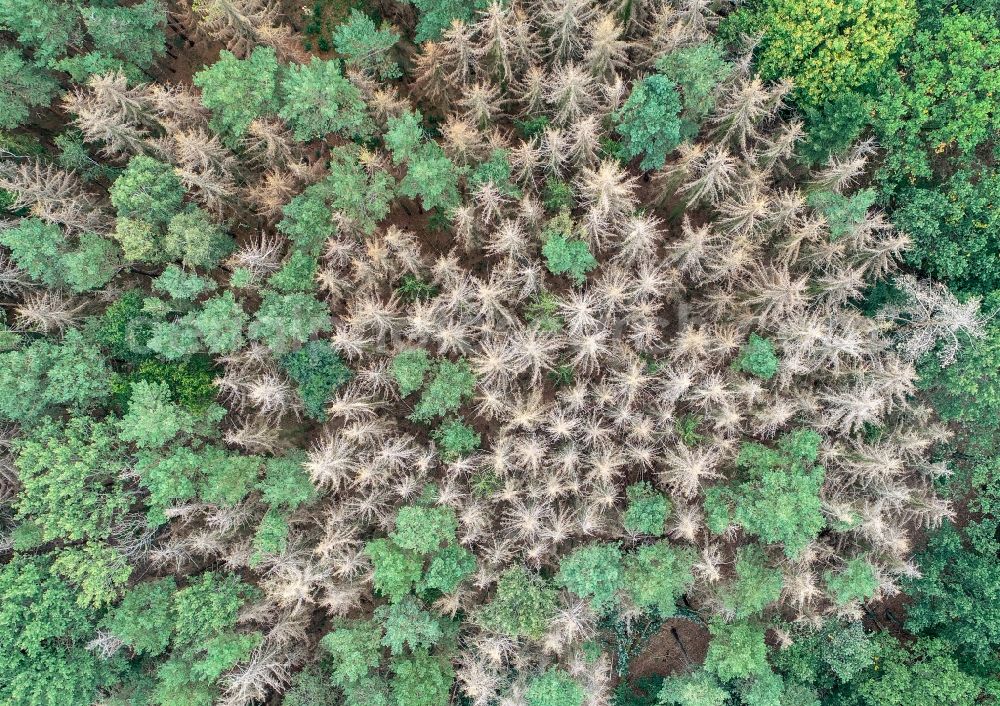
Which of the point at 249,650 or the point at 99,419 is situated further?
the point at 99,419

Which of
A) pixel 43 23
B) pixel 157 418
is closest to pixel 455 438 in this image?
pixel 157 418

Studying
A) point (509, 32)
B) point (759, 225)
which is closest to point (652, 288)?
point (759, 225)

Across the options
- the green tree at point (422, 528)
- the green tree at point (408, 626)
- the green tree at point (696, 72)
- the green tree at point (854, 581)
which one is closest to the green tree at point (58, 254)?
the green tree at point (422, 528)

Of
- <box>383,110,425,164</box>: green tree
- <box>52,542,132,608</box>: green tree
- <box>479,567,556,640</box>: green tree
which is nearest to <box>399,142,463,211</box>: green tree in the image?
<box>383,110,425,164</box>: green tree

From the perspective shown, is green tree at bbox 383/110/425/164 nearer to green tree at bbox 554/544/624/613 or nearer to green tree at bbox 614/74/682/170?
green tree at bbox 614/74/682/170

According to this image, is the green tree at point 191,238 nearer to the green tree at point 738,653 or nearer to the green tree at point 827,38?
the green tree at point 827,38

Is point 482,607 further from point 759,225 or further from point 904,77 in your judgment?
point 904,77
